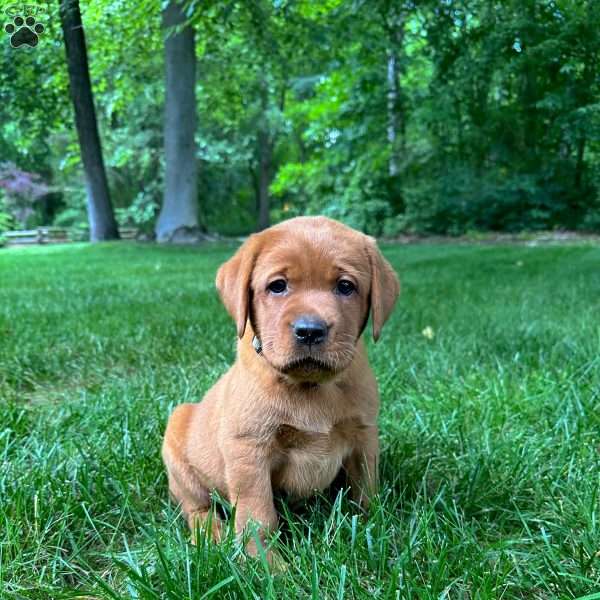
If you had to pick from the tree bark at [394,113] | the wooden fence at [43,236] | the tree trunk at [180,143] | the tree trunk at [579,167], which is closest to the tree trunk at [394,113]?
the tree bark at [394,113]

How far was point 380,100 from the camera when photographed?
19672 mm

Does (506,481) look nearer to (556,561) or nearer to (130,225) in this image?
(556,561)

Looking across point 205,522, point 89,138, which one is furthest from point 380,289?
point 89,138

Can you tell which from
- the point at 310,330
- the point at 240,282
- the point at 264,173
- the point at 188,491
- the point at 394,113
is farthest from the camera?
the point at 264,173

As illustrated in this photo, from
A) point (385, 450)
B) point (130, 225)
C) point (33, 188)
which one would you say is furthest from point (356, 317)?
point (33, 188)

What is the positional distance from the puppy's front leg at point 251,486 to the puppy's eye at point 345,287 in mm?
575

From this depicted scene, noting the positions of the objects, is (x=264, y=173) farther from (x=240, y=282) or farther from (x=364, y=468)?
(x=364, y=468)

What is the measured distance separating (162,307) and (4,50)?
10232 millimetres

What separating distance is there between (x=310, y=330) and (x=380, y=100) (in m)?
19.1

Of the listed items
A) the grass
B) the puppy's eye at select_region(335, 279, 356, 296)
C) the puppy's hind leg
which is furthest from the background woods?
the puppy's hind leg

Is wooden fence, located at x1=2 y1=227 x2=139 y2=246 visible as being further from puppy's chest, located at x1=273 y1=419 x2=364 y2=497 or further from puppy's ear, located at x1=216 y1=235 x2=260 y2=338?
puppy's chest, located at x1=273 y1=419 x2=364 y2=497

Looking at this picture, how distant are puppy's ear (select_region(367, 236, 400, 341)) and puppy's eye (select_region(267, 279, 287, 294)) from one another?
0.31m

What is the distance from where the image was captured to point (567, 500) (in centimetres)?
215

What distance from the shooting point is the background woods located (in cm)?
1162
